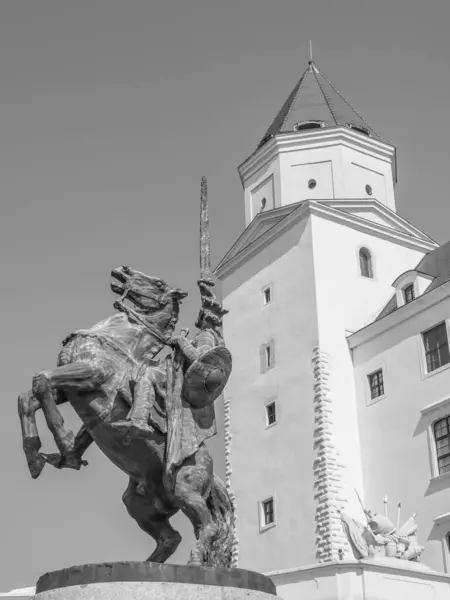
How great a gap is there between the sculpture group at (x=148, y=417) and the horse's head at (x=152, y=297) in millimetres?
164

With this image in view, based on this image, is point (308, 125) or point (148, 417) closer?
point (148, 417)

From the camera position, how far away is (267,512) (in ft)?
107

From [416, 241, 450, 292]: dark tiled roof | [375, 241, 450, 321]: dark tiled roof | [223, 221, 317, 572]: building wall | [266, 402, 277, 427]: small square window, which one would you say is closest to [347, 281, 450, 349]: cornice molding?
[375, 241, 450, 321]: dark tiled roof

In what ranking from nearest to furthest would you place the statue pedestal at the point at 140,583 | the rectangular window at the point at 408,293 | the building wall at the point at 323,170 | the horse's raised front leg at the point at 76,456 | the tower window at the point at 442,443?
the statue pedestal at the point at 140,583, the horse's raised front leg at the point at 76,456, the tower window at the point at 442,443, the rectangular window at the point at 408,293, the building wall at the point at 323,170

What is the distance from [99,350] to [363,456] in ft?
82.2

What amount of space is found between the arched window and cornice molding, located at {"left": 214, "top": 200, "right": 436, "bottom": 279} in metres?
0.86

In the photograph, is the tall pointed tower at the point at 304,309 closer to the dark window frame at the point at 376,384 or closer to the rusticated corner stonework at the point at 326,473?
the rusticated corner stonework at the point at 326,473

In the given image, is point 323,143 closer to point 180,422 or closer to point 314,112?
point 314,112

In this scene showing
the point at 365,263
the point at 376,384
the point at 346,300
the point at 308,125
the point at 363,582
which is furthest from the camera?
the point at 308,125

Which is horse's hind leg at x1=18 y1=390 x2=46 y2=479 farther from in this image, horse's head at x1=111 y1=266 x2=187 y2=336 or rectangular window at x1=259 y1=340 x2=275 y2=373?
rectangular window at x1=259 y1=340 x2=275 y2=373

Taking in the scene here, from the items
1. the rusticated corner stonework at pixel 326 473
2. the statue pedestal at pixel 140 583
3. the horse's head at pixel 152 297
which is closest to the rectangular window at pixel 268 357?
the rusticated corner stonework at pixel 326 473

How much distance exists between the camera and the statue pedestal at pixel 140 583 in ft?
20.9

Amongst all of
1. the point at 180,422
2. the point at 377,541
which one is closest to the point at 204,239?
the point at 180,422

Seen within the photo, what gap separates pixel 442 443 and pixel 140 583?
23.6 meters
